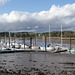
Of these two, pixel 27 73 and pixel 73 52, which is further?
pixel 73 52

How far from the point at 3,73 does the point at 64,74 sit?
8.83 meters

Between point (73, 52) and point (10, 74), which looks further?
point (73, 52)

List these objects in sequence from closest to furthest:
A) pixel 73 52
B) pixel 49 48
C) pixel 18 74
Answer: pixel 18 74, pixel 73 52, pixel 49 48

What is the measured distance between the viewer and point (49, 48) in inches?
2419

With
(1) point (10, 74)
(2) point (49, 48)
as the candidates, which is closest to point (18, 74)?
(1) point (10, 74)

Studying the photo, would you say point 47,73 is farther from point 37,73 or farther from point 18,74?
point 18,74

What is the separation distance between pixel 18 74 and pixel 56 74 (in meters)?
5.42

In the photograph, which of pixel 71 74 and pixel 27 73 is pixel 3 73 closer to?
pixel 27 73

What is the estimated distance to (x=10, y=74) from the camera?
21.6 m

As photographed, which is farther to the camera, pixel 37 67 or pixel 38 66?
pixel 38 66

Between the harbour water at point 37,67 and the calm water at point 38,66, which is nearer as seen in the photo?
the harbour water at point 37,67

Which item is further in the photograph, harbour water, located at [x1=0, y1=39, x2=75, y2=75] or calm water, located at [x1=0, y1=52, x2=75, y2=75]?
calm water, located at [x1=0, y1=52, x2=75, y2=75]

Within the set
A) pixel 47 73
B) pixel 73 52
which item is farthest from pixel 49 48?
pixel 47 73

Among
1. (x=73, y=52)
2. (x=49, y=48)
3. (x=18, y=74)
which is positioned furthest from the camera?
(x=49, y=48)
